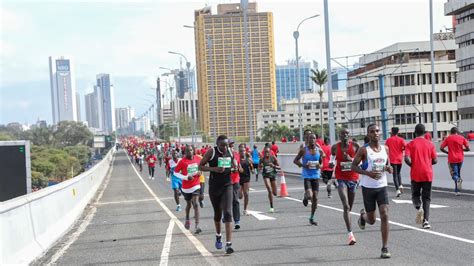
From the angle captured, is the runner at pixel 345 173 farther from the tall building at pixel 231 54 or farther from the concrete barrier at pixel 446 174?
the tall building at pixel 231 54

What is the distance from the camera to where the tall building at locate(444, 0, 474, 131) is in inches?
2808

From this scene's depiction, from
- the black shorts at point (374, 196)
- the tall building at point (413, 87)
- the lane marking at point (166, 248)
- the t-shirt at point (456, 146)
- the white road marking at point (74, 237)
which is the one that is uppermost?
the tall building at point (413, 87)

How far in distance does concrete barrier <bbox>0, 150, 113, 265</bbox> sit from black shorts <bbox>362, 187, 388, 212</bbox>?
16.8ft

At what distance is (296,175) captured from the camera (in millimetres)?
36188

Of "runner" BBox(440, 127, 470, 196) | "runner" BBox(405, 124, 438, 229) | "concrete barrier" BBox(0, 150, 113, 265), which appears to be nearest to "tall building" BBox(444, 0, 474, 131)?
"runner" BBox(440, 127, 470, 196)

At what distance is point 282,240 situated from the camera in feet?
38.9

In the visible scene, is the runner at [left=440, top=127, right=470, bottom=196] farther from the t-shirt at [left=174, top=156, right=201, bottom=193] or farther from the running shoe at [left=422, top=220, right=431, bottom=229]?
the t-shirt at [left=174, top=156, right=201, bottom=193]

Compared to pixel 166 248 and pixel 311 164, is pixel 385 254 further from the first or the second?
pixel 311 164

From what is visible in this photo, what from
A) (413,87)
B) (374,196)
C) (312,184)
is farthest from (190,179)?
(413,87)

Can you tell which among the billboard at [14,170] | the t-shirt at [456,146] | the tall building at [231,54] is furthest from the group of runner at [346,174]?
the tall building at [231,54]

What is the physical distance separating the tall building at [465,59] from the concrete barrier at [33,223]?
197 feet

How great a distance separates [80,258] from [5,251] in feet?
5.94

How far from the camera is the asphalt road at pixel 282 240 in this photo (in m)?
9.82

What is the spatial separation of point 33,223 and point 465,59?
6753cm
